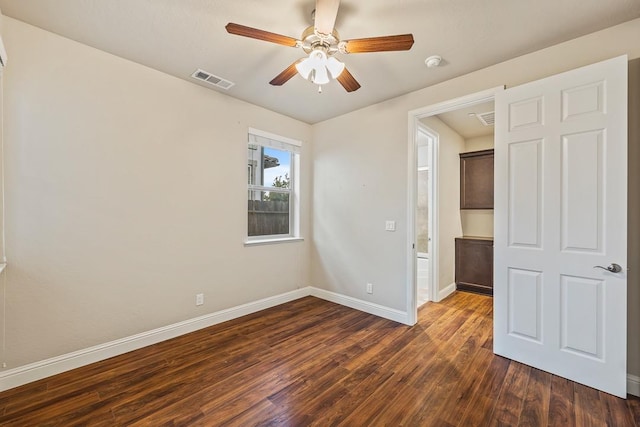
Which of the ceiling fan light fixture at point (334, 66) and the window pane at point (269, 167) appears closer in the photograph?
the ceiling fan light fixture at point (334, 66)

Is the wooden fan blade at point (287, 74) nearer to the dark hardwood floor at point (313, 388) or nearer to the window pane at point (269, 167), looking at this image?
the window pane at point (269, 167)

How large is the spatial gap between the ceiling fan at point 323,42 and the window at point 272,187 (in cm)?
168

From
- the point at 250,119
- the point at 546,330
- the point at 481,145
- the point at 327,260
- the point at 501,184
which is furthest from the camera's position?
the point at 481,145

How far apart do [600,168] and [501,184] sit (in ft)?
2.02

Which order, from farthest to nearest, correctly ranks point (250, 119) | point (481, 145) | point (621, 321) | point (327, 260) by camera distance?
point (481, 145), point (327, 260), point (250, 119), point (621, 321)

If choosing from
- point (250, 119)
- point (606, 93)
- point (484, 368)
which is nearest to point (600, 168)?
point (606, 93)

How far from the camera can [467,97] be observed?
2674mm

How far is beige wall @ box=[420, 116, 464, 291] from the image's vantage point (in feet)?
13.3

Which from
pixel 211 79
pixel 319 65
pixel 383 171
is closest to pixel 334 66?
pixel 319 65

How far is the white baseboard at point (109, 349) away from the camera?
1997 mm

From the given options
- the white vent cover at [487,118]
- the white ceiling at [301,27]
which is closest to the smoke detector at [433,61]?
the white ceiling at [301,27]

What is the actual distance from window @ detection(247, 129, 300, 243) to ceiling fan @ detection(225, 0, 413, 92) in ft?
5.52

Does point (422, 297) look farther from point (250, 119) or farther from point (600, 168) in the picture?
point (250, 119)

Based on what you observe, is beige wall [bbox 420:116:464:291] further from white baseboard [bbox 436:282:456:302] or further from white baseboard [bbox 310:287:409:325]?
white baseboard [bbox 310:287:409:325]
